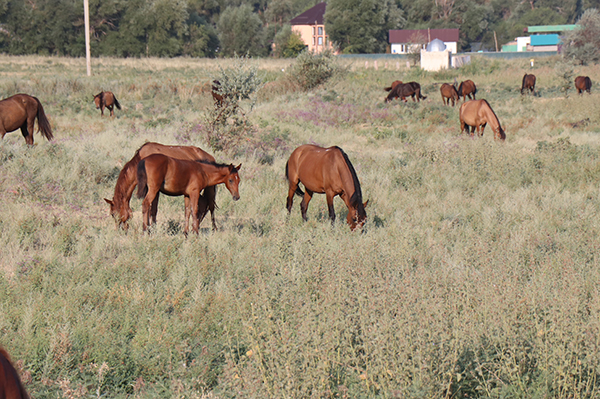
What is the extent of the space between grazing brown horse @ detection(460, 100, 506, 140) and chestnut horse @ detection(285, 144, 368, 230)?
7.82 m

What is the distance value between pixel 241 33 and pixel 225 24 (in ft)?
13.3

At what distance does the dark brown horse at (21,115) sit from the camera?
1299 cm

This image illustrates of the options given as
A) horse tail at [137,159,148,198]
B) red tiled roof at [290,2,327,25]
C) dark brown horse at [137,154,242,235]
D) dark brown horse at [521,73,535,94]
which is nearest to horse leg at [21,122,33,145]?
dark brown horse at [137,154,242,235]

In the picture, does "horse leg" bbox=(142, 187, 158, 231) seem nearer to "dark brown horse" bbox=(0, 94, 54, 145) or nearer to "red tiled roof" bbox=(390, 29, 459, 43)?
"dark brown horse" bbox=(0, 94, 54, 145)

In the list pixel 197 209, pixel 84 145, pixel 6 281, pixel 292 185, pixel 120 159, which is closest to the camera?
pixel 6 281

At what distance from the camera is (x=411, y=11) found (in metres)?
99.1

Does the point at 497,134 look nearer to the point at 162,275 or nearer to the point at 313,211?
the point at 313,211

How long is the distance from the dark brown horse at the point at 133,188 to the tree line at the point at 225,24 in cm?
2532

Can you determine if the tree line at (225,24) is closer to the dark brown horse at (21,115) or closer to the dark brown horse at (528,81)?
the dark brown horse at (528,81)

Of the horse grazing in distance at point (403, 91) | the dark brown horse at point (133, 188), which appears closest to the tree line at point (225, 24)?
the horse grazing in distance at point (403, 91)

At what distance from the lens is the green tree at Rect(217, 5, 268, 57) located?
256 feet

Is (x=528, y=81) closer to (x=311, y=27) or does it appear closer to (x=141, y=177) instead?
(x=141, y=177)

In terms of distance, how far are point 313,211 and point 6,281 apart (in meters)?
5.46

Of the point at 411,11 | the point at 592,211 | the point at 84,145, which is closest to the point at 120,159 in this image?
the point at 84,145
